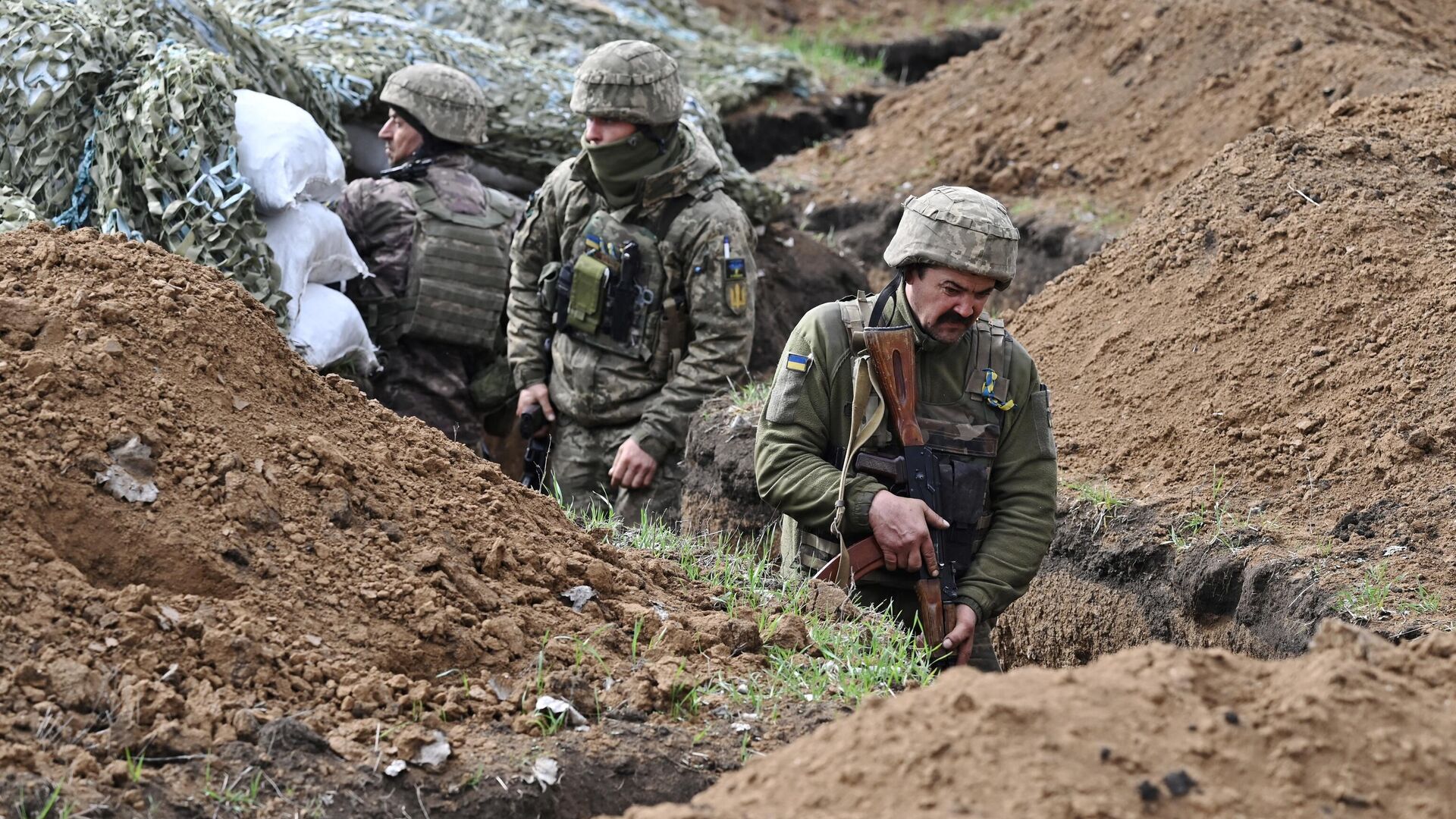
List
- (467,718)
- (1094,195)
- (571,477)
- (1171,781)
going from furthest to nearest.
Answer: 1. (1094,195)
2. (571,477)
3. (467,718)
4. (1171,781)

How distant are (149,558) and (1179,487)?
146 inches

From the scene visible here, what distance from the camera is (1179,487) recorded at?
234 inches

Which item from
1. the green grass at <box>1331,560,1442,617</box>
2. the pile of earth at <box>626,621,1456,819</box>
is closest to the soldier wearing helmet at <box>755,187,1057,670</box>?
the green grass at <box>1331,560,1442,617</box>

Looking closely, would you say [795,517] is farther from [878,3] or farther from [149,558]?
[878,3]

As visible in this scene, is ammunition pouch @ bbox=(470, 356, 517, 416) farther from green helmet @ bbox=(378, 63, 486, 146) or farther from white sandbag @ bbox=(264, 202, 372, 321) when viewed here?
white sandbag @ bbox=(264, 202, 372, 321)

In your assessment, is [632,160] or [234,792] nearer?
[234,792]

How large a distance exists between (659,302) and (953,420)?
217 centimetres

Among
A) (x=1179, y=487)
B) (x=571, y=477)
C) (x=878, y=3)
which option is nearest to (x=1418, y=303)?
(x=1179, y=487)

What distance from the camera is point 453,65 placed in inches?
337

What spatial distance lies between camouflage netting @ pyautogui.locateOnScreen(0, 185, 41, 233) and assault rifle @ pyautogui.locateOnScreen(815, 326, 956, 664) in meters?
2.99

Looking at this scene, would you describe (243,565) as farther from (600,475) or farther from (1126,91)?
(1126,91)

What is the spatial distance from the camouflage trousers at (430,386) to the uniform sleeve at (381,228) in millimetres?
366

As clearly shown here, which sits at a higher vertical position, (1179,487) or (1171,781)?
(1171,781)

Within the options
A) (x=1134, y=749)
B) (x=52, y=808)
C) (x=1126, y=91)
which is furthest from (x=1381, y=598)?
(x=1126, y=91)
